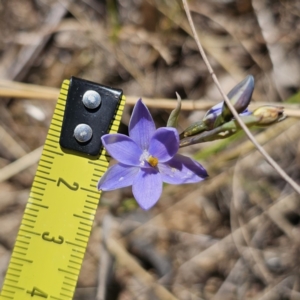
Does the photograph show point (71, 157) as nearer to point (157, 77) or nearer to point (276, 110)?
point (276, 110)

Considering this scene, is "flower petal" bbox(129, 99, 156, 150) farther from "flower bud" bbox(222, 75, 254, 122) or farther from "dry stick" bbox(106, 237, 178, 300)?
"dry stick" bbox(106, 237, 178, 300)

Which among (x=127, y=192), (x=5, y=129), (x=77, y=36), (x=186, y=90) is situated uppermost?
(x=77, y=36)

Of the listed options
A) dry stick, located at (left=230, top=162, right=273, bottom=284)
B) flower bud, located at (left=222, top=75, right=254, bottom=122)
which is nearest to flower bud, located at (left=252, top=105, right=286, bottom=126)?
flower bud, located at (left=222, top=75, right=254, bottom=122)

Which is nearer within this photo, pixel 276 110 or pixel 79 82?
pixel 276 110

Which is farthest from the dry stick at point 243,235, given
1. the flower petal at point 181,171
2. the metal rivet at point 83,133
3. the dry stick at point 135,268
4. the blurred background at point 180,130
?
the metal rivet at point 83,133

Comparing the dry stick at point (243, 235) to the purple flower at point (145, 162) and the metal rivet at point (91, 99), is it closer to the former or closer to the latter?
the purple flower at point (145, 162)

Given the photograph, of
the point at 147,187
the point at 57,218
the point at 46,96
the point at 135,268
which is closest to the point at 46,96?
the point at 46,96

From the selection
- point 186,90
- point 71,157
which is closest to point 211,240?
point 186,90
